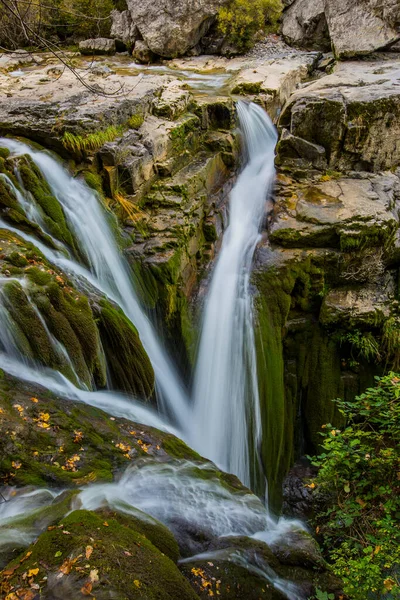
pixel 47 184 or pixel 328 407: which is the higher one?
pixel 47 184

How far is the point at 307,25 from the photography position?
14.3 m

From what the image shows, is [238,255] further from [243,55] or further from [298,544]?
[243,55]

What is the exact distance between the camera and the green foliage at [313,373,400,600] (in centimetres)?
293

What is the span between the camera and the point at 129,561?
2137 millimetres

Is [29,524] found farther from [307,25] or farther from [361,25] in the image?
[307,25]

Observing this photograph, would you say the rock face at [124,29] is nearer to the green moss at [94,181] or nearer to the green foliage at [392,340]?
the green moss at [94,181]

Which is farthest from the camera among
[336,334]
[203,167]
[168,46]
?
[168,46]

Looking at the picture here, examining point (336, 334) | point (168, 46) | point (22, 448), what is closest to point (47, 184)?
point (22, 448)

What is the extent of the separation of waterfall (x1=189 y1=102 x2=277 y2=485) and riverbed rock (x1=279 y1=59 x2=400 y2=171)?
83.0 inches

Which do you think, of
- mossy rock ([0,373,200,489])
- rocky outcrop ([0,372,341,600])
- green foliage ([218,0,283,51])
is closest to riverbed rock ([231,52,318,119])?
green foliage ([218,0,283,51])

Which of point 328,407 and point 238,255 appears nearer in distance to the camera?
point 328,407

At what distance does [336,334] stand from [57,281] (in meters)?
3.97

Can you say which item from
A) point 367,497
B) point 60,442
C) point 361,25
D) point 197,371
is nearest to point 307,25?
point 361,25

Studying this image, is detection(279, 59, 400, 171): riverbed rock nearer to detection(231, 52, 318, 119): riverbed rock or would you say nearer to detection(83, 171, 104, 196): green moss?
detection(231, 52, 318, 119): riverbed rock
